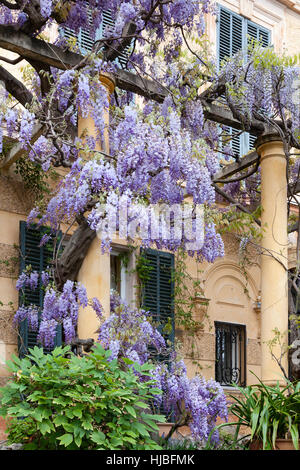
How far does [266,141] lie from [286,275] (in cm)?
137

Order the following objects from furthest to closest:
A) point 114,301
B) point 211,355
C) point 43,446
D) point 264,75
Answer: point 211,355 → point 264,75 → point 114,301 → point 43,446

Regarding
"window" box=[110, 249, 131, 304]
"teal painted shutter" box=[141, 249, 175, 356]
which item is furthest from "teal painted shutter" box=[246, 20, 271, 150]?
"window" box=[110, 249, 131, 304]

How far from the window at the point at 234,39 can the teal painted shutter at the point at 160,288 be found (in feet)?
7.17

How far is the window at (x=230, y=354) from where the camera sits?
9.82 meters

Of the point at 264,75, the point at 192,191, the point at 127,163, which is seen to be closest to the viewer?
the point at 127,163

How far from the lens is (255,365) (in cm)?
1011

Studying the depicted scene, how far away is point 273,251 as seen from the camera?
24.4 ft

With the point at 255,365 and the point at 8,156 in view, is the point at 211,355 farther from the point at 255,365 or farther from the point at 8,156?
the point at 8,156

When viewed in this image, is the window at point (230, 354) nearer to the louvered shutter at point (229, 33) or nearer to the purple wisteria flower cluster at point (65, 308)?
the purple wisteria flower cluster at point (65, 308)

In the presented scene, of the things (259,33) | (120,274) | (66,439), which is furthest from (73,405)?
(259,33)

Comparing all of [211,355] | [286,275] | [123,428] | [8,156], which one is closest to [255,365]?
[211,355]

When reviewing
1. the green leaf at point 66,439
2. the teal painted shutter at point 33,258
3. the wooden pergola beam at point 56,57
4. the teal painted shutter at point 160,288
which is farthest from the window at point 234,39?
the green leaf at point 66,439

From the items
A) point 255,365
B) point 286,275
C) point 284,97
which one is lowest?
point 255,365

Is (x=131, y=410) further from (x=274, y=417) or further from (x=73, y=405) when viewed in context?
(x=274, y=417)
